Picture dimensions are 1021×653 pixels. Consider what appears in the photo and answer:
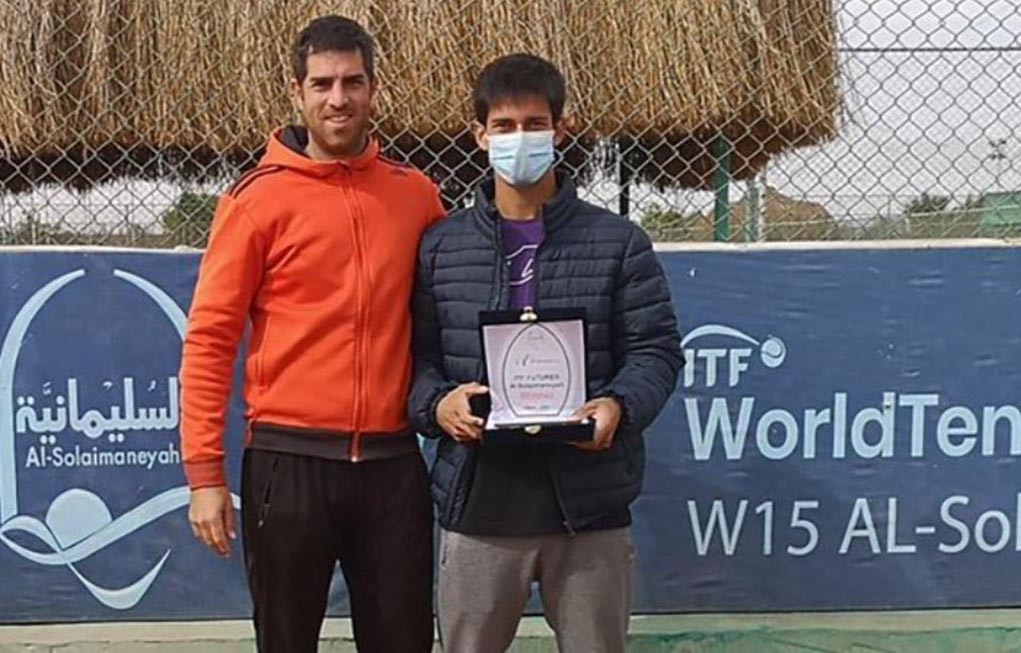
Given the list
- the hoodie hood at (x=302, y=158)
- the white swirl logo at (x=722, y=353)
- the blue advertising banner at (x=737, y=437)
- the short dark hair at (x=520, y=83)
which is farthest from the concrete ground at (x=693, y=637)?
the short dark hair at (x=520, y=83)

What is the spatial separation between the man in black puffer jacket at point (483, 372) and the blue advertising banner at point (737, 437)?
3.38ft

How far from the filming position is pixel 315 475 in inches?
97.6

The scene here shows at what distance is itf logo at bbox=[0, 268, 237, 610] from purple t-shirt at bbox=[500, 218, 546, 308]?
4.59 ft

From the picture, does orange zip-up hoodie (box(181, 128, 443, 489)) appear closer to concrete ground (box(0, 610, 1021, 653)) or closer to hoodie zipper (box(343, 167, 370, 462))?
hoodie zipper (box(343, 167, 370, 462))

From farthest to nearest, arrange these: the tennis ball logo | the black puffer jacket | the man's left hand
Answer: the tennis ball logo < the black puffer jacket < the man's left hand

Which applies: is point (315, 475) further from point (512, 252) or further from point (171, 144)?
point (171, 144)

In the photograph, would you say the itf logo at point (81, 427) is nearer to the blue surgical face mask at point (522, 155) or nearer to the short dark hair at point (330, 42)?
the short dark hair at point (330, 42)

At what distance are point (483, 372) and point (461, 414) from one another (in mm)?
117

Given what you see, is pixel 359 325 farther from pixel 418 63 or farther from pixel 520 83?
pixel 418 63

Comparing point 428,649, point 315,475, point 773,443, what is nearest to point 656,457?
point 773,443

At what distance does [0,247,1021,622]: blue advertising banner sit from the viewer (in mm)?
3404

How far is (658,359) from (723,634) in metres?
1.43

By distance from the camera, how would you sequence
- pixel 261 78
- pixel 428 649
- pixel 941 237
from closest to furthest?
pixel 428 649 → pixel 261 78 → pixel 941 237

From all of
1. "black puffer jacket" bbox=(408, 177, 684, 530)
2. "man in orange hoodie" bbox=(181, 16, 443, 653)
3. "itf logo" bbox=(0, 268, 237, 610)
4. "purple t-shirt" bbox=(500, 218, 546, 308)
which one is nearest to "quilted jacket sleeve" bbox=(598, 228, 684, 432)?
"black puffer jacket" bbox=(408, 177, 684, 530)
